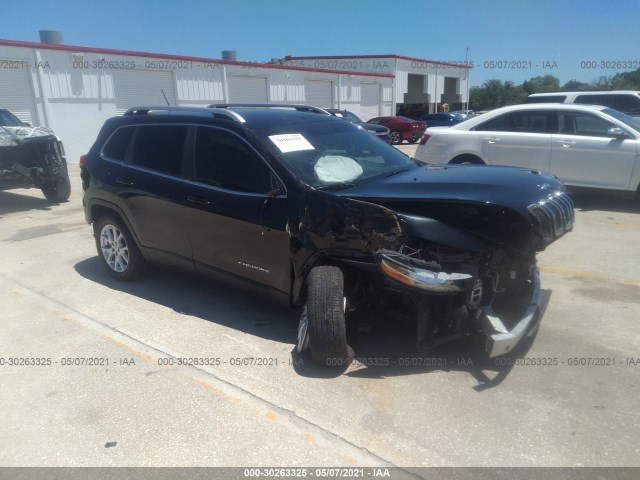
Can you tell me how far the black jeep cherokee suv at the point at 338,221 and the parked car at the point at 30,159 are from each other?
5217 millimetres

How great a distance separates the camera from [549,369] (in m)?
3.49

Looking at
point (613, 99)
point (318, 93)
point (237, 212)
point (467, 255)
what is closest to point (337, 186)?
point (237, 212)

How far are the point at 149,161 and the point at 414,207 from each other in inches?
108

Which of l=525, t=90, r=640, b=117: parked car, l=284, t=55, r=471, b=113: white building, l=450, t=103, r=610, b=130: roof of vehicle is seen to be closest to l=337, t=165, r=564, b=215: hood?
l=450, t=103, r=610, b=130: roof of vehicle

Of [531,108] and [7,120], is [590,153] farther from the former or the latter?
[7,120]

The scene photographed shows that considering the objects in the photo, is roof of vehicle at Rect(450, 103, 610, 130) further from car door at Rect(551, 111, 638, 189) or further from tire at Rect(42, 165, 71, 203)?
tire at Rect(42, 165, 71, 203)

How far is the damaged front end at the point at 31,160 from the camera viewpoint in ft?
28.8

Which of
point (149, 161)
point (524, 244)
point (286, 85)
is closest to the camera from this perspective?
point (524, 244)

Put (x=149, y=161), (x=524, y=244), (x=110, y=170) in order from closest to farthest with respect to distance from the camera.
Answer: (x=524, y=244) → (x=149, y=161) → (x=110, y=170)

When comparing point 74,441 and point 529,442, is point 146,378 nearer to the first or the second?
point 74,441

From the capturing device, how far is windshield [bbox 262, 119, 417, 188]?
3869 millimetres

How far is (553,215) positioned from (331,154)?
5.85 ft

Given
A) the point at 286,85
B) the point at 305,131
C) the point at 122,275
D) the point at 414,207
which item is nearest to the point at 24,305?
the point at 122,275

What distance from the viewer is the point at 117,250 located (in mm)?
5355
